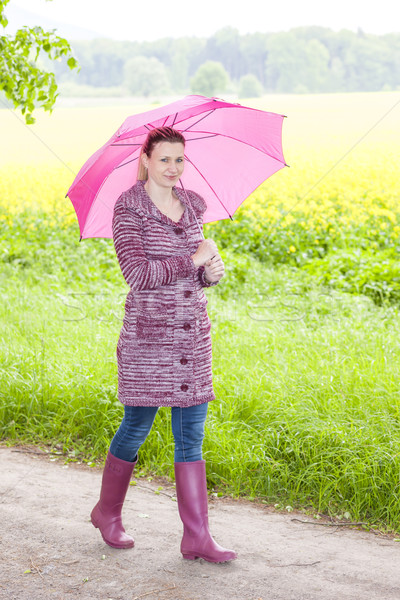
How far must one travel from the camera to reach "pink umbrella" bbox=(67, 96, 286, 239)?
2.87 m

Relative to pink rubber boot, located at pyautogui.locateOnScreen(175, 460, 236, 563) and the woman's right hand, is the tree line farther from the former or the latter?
pink rubber boot, located at pyautogui.locateOnScreen(175, 460, 236, 563)

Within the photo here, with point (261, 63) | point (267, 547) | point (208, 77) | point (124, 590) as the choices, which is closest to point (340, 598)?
point (267, 547)

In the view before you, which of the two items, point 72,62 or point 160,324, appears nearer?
point 160,324

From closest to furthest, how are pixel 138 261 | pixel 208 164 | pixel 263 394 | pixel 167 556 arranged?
pixel 138 261 < pixel 167 556 < pixel 208 164 < pixel 263 394

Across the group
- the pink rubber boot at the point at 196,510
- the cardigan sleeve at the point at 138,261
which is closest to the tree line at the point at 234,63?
the cardigan sleeve at the point at 138,261

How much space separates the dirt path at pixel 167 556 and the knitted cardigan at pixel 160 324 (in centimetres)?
67

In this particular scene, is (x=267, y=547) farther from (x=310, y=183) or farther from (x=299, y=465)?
(x=310, y=183)

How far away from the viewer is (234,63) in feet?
57.3

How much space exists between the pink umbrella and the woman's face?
120 mm

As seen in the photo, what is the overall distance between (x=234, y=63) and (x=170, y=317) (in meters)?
15.9

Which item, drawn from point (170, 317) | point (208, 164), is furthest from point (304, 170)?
point (170, 317)

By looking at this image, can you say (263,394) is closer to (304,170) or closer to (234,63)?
(304,170)

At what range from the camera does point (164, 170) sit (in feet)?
8.85

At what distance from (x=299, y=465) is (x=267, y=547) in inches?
27.5
